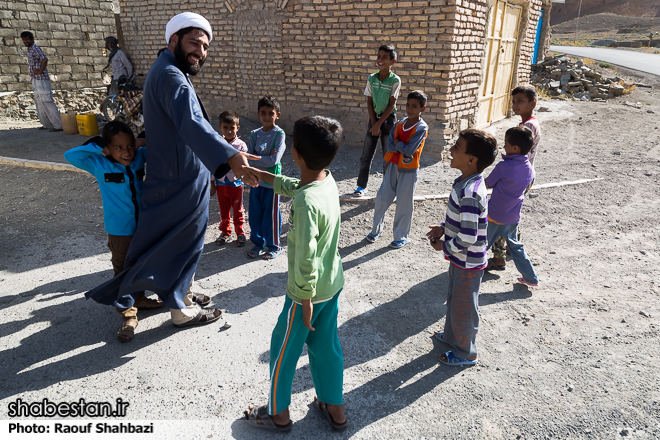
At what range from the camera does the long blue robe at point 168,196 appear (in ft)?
8.00

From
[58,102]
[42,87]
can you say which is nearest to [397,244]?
[42,87]

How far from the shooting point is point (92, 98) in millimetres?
12281

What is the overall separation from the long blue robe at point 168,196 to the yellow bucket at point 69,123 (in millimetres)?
7898

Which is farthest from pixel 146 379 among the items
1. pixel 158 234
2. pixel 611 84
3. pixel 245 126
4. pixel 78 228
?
pixel 611 84

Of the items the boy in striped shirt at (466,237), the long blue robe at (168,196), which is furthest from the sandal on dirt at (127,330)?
the boy in striped shirt at (466,237)

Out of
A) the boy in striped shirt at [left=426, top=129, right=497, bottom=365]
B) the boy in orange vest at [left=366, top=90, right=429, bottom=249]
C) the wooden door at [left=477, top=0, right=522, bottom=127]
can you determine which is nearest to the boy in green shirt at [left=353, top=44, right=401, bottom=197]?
the boy in orange vest at [left=366, top=90, right=429, bottom=249]

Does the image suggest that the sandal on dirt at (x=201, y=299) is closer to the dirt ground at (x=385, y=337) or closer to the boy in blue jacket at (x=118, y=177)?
the dirt ground at (x=385, y=337)

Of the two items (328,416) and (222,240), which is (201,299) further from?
(328,416)

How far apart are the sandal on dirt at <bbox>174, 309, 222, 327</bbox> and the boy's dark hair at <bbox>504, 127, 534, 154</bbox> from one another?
2.59 m

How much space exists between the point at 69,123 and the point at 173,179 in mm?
8176

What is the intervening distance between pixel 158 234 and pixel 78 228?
2.61 metres

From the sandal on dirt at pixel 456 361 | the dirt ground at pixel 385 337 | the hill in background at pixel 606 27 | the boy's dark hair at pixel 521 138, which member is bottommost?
the dirt ground at pixel 385 337

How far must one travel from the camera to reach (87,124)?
29.7 ft

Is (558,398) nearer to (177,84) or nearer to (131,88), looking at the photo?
(177,84)
